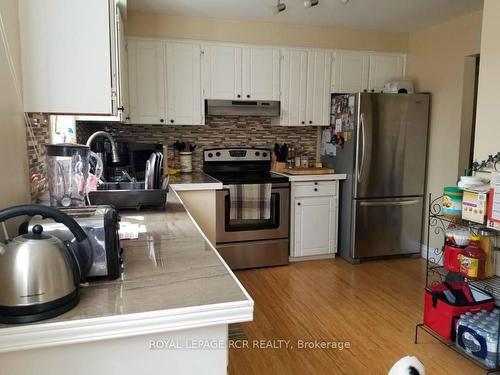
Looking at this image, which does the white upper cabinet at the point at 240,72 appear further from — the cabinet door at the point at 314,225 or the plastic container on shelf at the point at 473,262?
the plastic container on shelf at the point at 473,262

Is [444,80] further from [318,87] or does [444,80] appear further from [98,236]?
[98,236]

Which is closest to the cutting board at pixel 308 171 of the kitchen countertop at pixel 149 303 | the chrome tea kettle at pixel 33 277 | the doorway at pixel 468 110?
the doorway at pixel 468 110

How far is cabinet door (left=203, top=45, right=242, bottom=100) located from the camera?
3846mm

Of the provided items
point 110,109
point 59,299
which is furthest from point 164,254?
point 110,109

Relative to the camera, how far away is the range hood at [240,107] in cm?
391

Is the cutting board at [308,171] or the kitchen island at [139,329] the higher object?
the cutting board at [308,171]

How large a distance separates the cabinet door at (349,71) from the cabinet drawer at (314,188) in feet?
3.40

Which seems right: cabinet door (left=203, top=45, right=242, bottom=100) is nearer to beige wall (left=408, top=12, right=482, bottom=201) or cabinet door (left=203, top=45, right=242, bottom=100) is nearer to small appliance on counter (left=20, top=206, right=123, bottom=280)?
beige wall (left=408, top=12, right=482, bottom=201)

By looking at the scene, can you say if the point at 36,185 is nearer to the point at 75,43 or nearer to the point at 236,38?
the point at 75,43

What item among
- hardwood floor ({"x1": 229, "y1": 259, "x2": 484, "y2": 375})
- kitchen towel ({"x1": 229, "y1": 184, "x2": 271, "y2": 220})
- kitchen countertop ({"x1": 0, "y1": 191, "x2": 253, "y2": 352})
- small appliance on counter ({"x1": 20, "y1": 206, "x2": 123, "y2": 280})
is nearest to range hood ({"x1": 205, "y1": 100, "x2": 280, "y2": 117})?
kitchen towel ({"x1": 229, "y1": 184, "x2": 271, "y2": 220})

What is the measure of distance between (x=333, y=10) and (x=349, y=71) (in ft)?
2.64

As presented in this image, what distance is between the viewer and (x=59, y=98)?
1493 mm

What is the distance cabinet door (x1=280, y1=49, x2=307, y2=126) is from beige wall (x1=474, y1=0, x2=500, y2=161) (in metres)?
1.88

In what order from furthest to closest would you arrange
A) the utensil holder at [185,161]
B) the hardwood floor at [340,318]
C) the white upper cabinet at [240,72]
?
1. the utensil holder at [185,161]
2. the white upper cabinet at [240,72]
3. the hardwood floor at [340,318]
